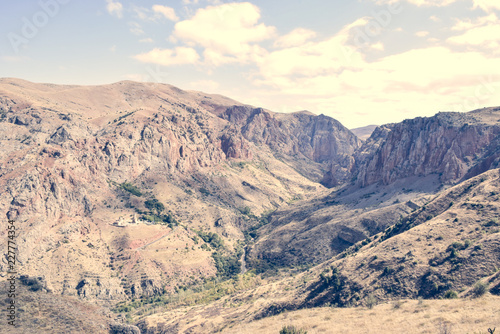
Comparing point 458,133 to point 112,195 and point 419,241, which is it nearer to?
point 419,241

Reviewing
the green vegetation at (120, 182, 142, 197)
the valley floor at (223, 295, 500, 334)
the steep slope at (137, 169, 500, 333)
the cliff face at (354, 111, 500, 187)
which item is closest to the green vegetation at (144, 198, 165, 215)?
the green vegetation at (120, 182, 142, 197)

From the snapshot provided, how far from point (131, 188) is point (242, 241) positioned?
204ft

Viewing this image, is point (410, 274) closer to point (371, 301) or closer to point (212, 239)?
point (371, 301)

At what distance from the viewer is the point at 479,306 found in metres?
48.3

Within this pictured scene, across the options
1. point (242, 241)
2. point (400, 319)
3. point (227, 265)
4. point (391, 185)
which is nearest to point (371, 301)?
point (400, 319)

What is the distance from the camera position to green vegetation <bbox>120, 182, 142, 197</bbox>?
163 meters

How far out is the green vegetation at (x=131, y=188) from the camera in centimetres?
16311

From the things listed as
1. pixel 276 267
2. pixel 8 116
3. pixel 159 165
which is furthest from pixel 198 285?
pixel 8 116

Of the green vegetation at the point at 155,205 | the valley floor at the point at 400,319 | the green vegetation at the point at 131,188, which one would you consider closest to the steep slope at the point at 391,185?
the green vegetation at the point at 155,205

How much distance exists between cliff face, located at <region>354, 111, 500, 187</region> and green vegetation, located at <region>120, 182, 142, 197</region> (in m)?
122

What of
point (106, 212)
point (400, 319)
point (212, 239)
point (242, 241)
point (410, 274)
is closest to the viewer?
point (400, 319)

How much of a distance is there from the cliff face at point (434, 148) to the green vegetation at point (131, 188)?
399 ft

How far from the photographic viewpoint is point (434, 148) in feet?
527

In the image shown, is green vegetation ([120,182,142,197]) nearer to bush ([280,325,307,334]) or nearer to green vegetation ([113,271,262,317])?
green vegetation ([113,271,262,317])
